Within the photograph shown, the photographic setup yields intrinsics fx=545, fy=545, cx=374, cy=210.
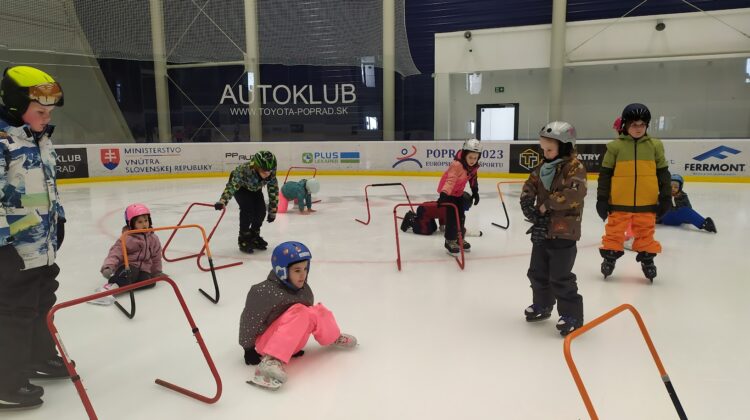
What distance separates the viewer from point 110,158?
12.8 m

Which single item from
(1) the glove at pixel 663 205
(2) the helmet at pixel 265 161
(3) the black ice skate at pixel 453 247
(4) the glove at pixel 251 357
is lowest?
(4) the glove at pixel 251 357

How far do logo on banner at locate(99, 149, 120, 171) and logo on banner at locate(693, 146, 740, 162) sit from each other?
42.4ft

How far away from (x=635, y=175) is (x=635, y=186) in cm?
9

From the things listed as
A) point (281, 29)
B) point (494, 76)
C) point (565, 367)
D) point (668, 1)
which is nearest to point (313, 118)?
point (281, 29)

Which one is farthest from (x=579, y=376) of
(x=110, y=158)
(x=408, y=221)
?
(x=110, y=158)

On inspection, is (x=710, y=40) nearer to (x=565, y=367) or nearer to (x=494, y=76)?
(x=494, y=76)

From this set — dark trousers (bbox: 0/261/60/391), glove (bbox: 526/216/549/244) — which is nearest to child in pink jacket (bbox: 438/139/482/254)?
glove (bbox: 526/216/549/244)

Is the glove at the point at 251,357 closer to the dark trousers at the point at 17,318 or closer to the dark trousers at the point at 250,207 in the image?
the dark trousers at the point at 17,318

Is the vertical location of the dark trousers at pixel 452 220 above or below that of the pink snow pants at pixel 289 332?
above

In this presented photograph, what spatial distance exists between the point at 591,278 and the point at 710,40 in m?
13.0

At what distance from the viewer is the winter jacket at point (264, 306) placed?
9.31 ft

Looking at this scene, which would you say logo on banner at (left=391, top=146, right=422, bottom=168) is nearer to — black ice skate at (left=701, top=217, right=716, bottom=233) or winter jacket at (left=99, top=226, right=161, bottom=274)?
black ice skate at (left=701, top=217, right=716, bottom=233)

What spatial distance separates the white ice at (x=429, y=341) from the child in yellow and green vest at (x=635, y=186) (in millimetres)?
359

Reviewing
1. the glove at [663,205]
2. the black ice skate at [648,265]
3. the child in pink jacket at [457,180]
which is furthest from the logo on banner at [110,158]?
the glove at [663,205]
